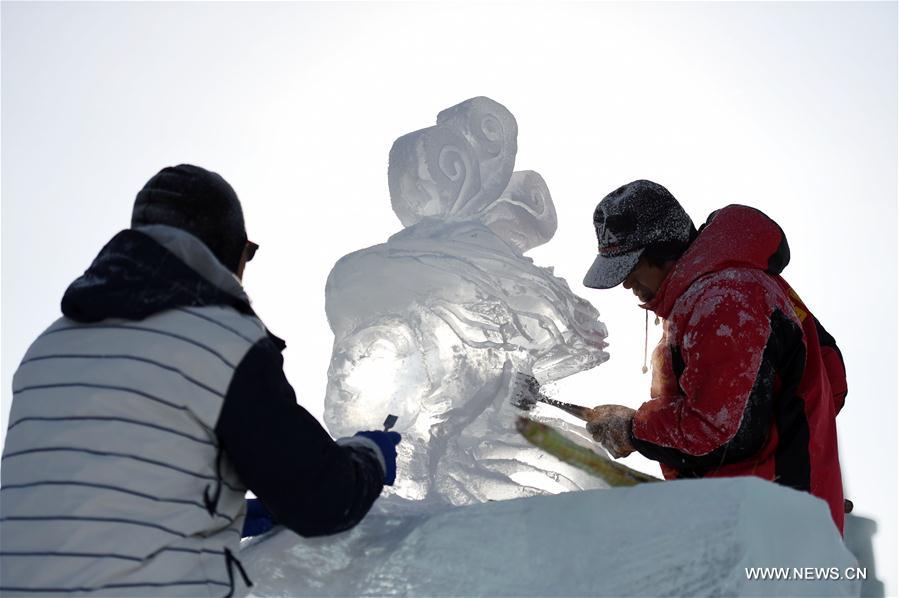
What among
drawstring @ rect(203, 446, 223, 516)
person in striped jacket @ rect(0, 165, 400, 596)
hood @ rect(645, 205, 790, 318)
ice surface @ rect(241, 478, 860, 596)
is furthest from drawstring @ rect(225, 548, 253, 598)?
hood @ rect(645, 205, 790, 318)

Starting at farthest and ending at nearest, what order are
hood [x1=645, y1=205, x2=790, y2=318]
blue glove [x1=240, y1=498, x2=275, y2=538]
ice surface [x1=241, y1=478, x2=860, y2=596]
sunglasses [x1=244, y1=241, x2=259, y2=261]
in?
hood [x1=645, y1=205, x2=790, y2=318] → blue glove [x1=240, y1=498, x2=275, y2=538] → sunglasses [x1=244, y1=241, x2=259, y2=261] → ice surface [x1=241, y1=478, x2=860, y2=596]

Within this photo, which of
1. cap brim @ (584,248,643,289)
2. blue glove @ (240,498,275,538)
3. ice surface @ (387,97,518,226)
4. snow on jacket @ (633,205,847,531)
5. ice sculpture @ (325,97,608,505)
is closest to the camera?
blue glove @ (240,498,275,538)

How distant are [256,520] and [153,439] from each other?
2.32 feet

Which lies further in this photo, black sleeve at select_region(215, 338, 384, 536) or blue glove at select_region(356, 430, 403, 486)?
blue glove at select_region(356, 430, 403, 486)

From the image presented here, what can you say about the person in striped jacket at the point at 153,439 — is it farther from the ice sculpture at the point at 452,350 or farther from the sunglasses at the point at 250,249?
the ice sculpture at the point at 452,350

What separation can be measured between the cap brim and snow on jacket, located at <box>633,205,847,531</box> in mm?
190

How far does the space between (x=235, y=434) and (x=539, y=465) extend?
1841 millimetres

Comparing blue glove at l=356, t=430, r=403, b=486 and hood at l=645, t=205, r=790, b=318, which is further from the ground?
hood at l=645, t=205, r=790, b=318

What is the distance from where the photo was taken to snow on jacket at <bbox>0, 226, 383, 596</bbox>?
5.57 ft

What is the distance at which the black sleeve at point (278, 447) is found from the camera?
1777 mm

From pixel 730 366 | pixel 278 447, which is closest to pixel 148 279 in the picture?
pixel 278 447

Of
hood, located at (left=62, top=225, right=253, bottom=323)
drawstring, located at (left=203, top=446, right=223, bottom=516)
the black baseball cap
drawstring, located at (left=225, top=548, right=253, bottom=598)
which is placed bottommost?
drawstring, located at (left=225, top=548, right=253, bottom=598)

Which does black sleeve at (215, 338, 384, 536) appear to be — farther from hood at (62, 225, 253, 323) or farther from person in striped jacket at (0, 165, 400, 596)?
hood at (62, 225, 253, 323)

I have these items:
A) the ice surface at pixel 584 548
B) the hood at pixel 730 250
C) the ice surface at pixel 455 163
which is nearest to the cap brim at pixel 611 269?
the hood at pixel 730 250
